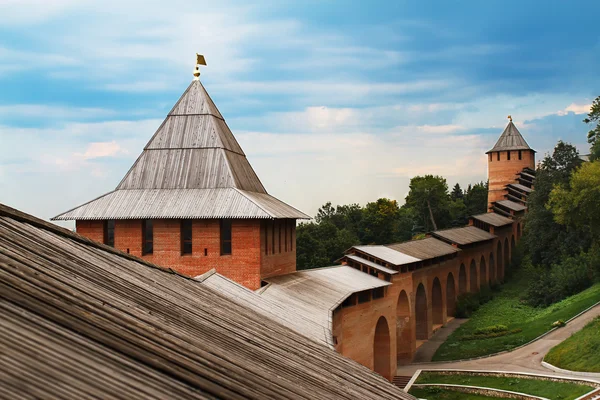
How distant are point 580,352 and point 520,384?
2761mm

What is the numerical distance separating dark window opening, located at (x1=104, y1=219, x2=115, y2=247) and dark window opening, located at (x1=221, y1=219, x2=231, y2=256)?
10.1ft

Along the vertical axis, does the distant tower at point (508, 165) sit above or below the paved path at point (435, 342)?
above

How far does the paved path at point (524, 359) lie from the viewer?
21.1 meters

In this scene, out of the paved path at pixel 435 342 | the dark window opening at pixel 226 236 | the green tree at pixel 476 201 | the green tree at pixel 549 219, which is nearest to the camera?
the dark window opening at pixel 226 236

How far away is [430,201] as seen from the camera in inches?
2280

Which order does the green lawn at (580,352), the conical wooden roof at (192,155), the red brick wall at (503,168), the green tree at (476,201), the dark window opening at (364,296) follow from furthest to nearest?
the green tree at (476,201) → the red brick wall at (503,168) → the green lawn at (580,352) → the dark window opening at (364,296) → the conical wooden roof at (192,155)

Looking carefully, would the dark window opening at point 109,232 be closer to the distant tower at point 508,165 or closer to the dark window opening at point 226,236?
the dark window opening at point 226,236

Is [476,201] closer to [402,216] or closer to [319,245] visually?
[402,216]

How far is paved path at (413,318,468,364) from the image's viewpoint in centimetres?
2606

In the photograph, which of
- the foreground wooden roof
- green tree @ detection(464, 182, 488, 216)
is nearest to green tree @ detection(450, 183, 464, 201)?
green tree @ detection(464, 182, 488, 216)

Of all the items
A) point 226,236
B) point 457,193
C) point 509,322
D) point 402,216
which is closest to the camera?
point 226,236

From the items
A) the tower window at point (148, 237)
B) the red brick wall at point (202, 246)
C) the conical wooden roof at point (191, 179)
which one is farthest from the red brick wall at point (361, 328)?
the tower window at point (148, 237)

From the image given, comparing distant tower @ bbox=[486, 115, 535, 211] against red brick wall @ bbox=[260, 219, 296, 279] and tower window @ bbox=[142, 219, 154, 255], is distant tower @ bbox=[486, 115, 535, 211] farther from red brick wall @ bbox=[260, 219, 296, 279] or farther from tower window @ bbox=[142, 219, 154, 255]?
tower window @ bbox=[142, 219, 154, 255]

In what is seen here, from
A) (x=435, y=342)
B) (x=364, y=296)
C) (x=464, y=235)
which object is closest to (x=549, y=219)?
(x=464, y=235)
